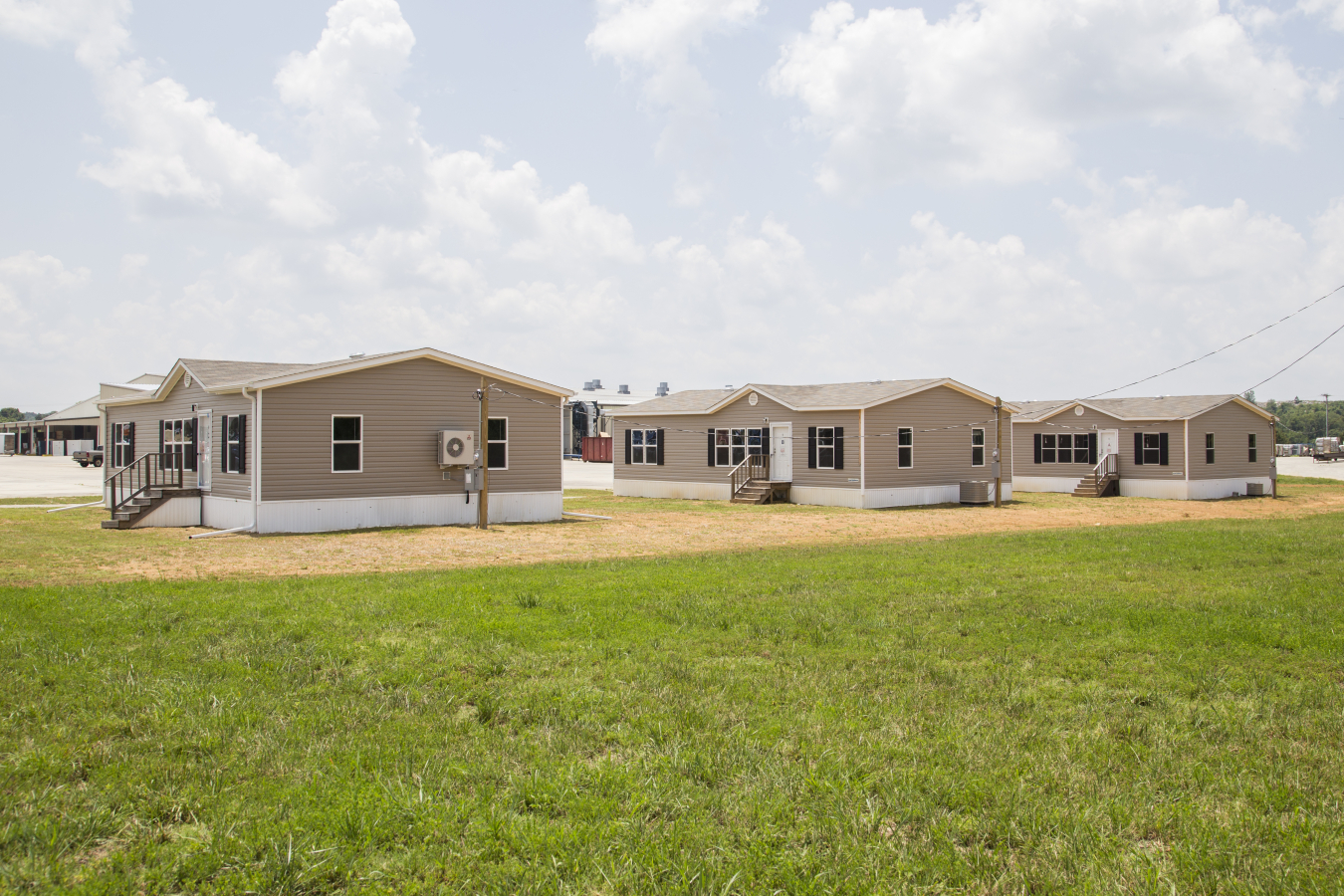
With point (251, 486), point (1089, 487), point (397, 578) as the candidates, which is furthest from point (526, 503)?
point (1089, 487)

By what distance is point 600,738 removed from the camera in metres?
5.23

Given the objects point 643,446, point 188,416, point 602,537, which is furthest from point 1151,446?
point 188,416

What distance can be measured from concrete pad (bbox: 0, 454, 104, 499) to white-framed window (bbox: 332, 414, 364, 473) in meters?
14.2

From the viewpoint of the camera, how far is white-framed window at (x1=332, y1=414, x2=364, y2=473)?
19.2 metres

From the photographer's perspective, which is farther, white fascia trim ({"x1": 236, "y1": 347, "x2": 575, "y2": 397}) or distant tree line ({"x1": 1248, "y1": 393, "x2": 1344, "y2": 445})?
distant tree line ({"x1": 1248, "y1": 393, "x2": 1344, "y2": 445})

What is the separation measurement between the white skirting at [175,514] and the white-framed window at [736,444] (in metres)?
15.9

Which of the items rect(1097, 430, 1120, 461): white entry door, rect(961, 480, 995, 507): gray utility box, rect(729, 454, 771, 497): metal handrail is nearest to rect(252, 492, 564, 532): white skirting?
rect(729, 454, 771, 497): metal handrail

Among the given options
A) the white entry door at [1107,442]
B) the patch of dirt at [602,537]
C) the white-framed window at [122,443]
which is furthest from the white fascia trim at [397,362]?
the white entry door at [1107,442]

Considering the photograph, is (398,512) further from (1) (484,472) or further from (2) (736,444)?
(2) (736,444)

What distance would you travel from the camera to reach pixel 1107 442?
33.1 metres

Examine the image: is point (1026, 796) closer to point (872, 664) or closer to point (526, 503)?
point (872, 664)

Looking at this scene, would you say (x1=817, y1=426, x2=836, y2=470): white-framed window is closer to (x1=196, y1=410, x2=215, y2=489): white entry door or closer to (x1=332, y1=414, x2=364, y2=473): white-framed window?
(x1=332, y1=414, x2=364, y2=473): white-framed window

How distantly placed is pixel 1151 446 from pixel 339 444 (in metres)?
27.8

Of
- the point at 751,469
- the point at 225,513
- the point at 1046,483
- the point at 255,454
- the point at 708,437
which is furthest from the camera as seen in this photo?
the point at 1046,483
